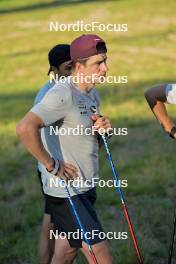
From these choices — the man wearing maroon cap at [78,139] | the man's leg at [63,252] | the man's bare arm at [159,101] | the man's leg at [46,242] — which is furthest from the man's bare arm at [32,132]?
the man's leg at [46,242]

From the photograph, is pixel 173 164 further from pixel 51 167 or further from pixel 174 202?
pixel 51 167

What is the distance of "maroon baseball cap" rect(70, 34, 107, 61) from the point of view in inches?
173

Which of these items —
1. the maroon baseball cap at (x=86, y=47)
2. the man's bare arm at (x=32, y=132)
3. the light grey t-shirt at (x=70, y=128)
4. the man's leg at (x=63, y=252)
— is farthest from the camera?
the man's leg at (x=63, y=252)

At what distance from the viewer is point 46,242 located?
18.6 feet

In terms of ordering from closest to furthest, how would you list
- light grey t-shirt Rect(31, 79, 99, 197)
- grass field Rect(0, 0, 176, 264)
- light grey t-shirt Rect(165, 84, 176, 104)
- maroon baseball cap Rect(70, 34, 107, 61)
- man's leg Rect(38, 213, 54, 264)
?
light grey t-shirt Rect(31, 79, 99, 197)
maroon baseball cap Rect(70, 34, 107, 61)
light grey t-shirt Rect(165, 84, 176, 104)
man's leg Rect(38, 213, 54, 264)
grass field Rect(0, 0, 176, 264)

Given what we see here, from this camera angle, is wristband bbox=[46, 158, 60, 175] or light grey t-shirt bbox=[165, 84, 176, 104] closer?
wristband bbox=[46, 158, 60, 175]

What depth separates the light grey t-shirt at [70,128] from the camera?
14.0 ft

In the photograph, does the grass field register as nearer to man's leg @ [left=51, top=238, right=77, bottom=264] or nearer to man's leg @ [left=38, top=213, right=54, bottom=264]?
man's leg @ [left=38, top=213, right=54, bottom=264]

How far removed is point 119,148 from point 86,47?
701 centimetres

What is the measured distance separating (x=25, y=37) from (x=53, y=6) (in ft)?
52.7

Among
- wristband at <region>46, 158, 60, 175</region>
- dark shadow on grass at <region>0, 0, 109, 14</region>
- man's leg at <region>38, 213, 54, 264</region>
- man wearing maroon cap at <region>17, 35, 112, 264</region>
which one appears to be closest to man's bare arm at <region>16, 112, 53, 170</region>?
man wearing maroon cap at <region>17, 35, 112, 264</region>

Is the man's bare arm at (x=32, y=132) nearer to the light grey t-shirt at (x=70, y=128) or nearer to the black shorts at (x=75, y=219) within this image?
the light grey t-shirt at (x=70, y=128)

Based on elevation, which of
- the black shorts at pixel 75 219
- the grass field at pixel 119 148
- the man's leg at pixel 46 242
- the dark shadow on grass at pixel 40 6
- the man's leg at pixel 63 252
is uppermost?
the dark shadow on grass at pixel 40 6

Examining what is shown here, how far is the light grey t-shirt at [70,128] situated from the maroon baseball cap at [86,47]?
0.75 feet
